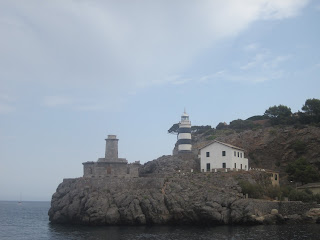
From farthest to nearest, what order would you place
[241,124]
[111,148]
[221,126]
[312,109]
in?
[221,126] → [241,124] → [312,109] → [111,148]

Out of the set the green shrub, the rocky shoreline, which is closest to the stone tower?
the rocky shoreline

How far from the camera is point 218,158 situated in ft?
178

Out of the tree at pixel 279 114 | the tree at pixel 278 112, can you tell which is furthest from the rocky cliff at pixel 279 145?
the tree at pixel 278 112

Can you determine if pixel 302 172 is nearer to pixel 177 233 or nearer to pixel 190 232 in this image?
pixel 190 232

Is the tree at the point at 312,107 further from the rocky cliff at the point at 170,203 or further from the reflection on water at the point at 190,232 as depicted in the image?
the reflection on water at the point at 190,232

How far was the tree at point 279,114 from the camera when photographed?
74.6m

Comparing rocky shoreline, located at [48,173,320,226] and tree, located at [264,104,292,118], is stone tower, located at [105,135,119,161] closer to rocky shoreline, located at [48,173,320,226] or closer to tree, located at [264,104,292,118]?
rocky shoreline, located at [48,173,320,226]

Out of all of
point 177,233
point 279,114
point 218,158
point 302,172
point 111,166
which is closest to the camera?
point 177,233

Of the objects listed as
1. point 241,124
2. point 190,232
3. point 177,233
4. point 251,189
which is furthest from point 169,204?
point 241,124

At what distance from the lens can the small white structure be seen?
53438 millimetres

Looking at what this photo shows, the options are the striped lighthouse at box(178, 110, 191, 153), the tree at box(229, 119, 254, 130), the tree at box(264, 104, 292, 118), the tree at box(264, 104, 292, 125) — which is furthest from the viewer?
the tree at box(229, 119, 254, 130)

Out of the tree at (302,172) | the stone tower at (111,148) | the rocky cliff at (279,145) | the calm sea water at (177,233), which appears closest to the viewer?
the calm sea water at (177,233)

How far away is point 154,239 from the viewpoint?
108 ft

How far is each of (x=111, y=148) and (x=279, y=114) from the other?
39.3 meters
